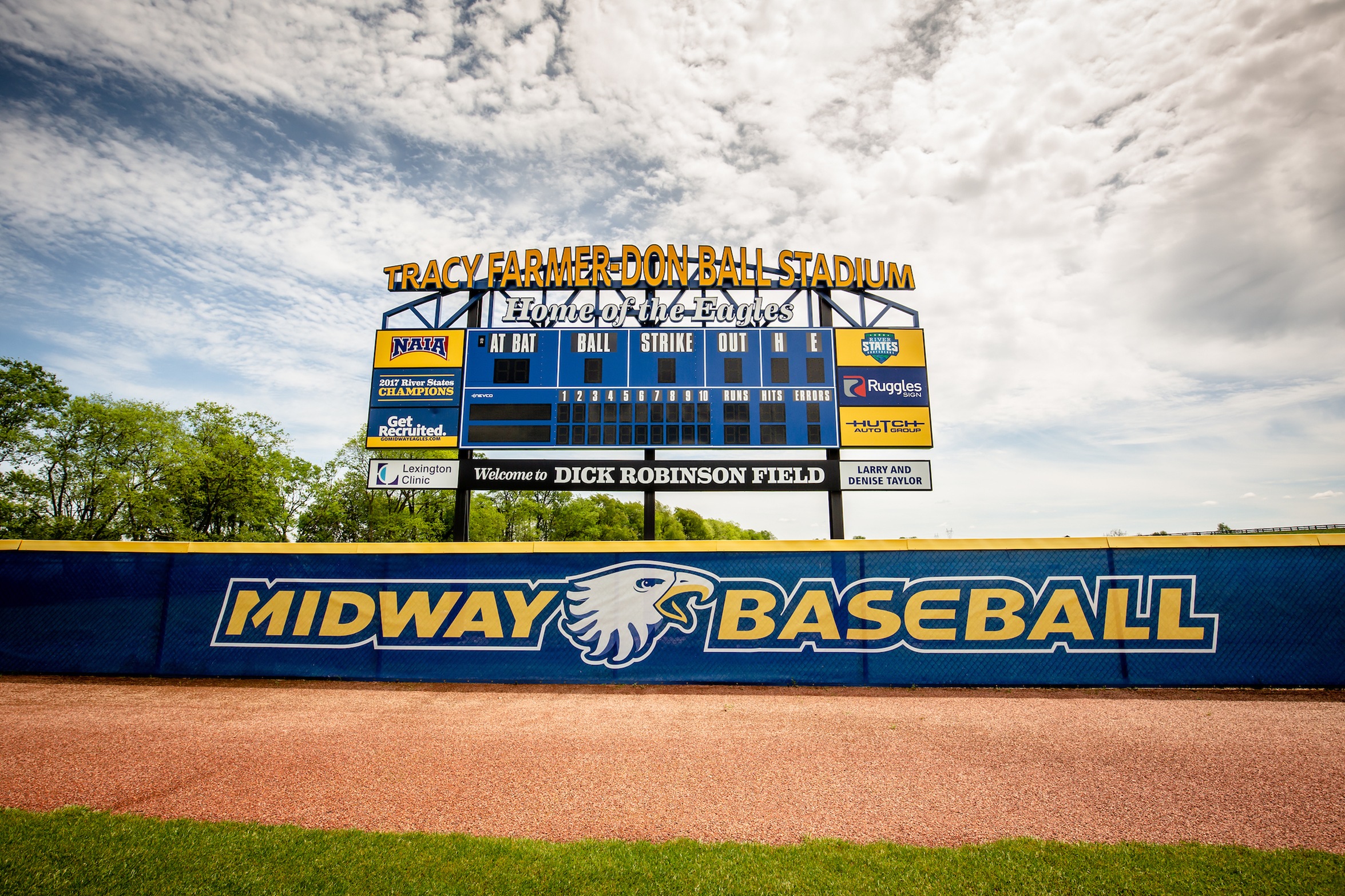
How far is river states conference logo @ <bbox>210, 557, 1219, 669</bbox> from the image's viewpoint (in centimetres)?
838

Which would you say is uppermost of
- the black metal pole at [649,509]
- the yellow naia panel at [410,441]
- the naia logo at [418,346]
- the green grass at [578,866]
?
the naia logo at [418,346]

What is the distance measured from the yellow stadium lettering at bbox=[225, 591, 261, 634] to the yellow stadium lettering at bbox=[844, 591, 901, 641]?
29.6 feet

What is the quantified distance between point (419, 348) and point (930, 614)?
12204 millimetres

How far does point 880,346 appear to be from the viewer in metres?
14.1

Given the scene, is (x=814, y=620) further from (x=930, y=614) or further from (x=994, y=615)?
(x=994, y=615)

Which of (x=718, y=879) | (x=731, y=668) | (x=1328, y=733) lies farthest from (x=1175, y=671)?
(x=718, y=879)

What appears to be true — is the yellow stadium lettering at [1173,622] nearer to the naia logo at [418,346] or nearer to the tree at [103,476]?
the naia logo at [418,346]

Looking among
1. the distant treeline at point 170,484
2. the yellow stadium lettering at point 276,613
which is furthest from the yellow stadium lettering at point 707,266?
the distant treeline at point 170,484

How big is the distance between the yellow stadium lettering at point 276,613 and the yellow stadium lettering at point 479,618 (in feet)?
8.19

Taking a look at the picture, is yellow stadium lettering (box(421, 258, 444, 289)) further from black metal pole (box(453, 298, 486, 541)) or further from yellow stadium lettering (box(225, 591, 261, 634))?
yellow stadium lettering (box(225, 591, 261, 634))

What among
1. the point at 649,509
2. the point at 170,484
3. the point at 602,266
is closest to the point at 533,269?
the point at 602,266

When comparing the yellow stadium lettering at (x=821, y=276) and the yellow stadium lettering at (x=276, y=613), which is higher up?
the yellow stadium lettering at (x=821, y=276)

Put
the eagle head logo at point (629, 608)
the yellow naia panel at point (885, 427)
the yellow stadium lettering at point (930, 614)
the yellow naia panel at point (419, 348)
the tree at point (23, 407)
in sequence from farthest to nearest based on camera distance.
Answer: the tree at point (23, 407)
the yellow naia panel at point (419, 348)
the yellow naia panel at point (885, 427)
the eagle head logo at point (629, 608)
the yellow stadium lettering at point (930, 614)

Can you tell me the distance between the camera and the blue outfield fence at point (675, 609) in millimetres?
8297
